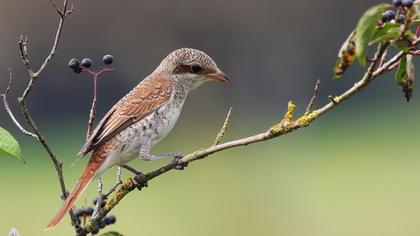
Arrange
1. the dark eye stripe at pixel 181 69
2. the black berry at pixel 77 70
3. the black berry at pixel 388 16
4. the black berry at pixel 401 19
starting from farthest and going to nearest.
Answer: the dark eye stripe at pixel 181 69 → the black berry at pixel 77 70 → the black berry at pixel 388 16 → the black berry at pixel 401 19

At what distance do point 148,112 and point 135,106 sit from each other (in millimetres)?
52

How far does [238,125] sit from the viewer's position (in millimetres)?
22359

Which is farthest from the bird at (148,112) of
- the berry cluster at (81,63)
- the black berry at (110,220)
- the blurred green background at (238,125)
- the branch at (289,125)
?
the blurred green background at (238,125)

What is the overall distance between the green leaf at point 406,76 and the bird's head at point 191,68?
1.24 meters

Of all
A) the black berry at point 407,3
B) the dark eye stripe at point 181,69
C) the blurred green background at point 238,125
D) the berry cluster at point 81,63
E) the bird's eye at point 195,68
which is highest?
the blurred green background at point 238,125

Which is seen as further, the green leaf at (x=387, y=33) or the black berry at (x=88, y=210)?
the black berry at (x=88, y=210)

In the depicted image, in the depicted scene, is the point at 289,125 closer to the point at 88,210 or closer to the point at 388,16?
the point at 388,16

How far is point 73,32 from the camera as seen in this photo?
22.6 m

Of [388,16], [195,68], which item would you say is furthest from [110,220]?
[388,16]

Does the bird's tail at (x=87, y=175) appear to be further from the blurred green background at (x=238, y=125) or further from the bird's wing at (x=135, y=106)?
the blurred green background at (x=238, y=125)

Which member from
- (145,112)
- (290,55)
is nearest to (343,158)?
(290,55)

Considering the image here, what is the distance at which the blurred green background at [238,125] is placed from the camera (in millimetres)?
16828

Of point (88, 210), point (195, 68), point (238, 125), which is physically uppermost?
point (238, 125)

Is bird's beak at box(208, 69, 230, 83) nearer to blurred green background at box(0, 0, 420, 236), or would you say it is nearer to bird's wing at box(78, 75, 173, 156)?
bird's wing at box(78, 75, 173, 156)
